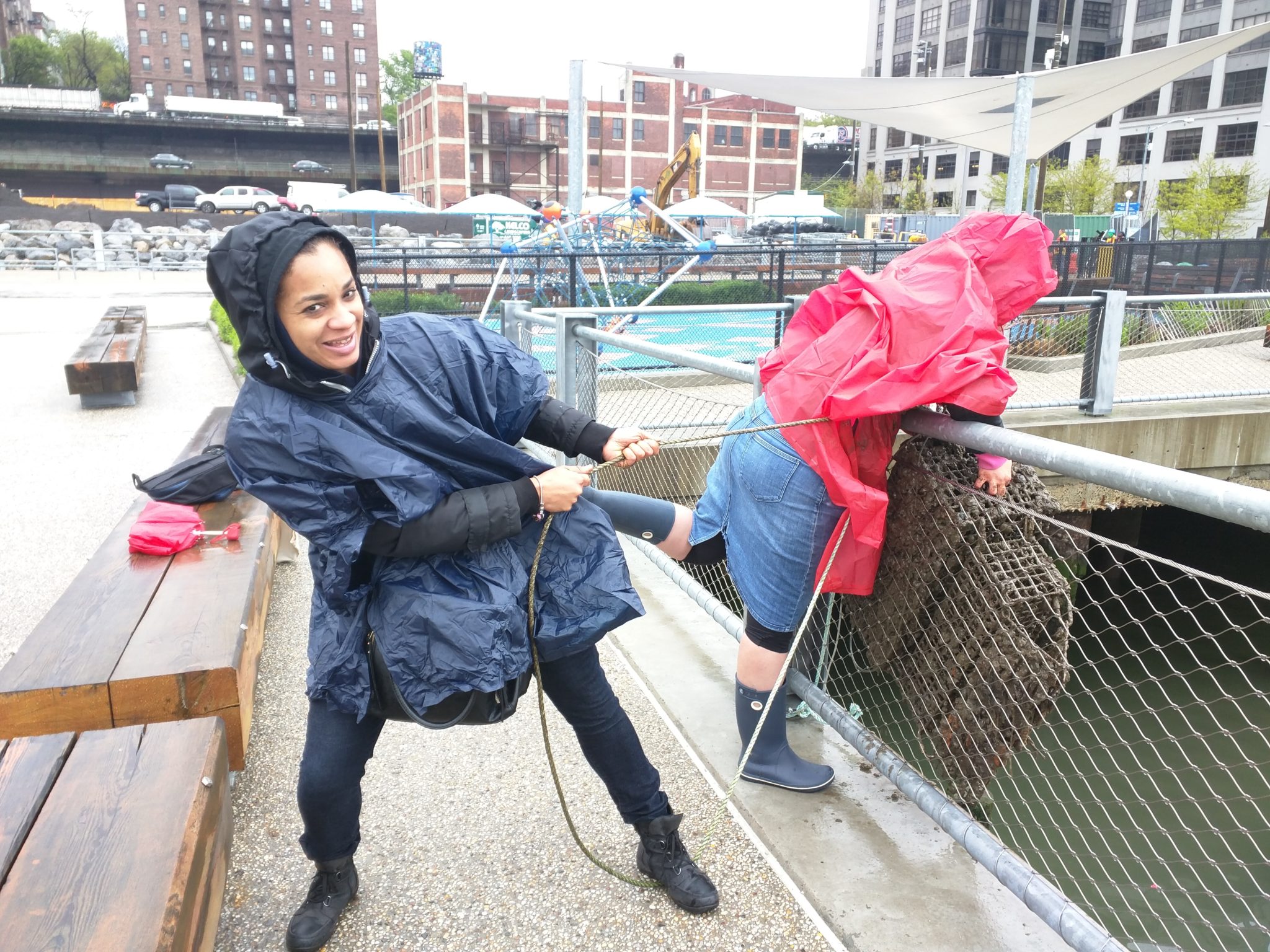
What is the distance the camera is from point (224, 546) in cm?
347

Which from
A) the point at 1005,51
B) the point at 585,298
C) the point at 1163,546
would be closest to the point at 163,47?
the point at 1005,51

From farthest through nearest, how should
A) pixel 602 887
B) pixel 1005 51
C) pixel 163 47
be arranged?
pixel 163 47, pixel 1005 51, pixel 602 887

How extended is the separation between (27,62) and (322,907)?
109m

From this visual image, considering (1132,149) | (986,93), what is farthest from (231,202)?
(1132,149)

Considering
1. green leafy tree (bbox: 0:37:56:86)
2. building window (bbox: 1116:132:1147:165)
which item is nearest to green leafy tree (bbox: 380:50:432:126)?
green leafy tree (bbox: 0:37:56:86)

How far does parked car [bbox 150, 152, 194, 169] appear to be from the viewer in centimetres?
6169

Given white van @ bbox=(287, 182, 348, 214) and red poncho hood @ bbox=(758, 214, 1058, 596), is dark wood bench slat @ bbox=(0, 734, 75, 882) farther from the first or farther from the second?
white van @ bbox=(287, 182, 348, 214)

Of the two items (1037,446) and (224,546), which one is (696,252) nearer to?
(224,546)

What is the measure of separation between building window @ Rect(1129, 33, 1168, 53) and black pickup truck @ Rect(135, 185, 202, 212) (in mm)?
56546

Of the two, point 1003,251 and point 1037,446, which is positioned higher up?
point 1003,251

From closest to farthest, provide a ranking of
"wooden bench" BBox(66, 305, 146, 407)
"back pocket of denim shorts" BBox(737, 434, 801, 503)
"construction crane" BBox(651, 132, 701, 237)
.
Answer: "back pocket of denim shorts" BBox(737, 434, 801, 503), "wooden bench" BBox(66, 305, 146, 407), "construction crane" BBox(651, 132, 701, 237)

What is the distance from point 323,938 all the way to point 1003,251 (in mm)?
2226

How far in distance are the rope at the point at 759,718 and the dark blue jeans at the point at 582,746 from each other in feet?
0.26

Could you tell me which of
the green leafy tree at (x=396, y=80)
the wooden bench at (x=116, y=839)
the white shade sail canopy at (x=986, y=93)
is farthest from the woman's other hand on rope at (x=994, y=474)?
the green leafy tree at (x=396, y=80)
